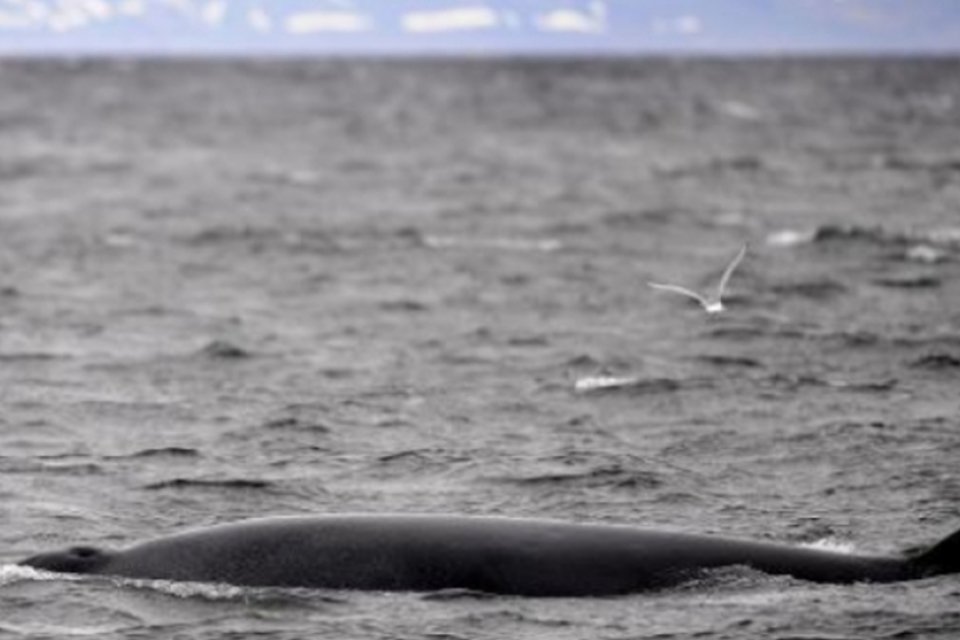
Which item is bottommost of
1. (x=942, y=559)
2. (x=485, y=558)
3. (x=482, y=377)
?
(x=942, y=559)

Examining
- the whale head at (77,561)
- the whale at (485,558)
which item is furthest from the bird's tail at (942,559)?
the whale head at (77,561)

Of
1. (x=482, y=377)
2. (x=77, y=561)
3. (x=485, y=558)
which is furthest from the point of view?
(x=482, y=377)

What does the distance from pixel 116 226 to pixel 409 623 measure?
97.0 ft

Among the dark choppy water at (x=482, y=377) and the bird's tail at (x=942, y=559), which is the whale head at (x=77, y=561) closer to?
the dark choppy water at (x=482, y=377)

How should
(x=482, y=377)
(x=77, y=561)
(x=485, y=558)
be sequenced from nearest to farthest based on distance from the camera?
(x=485, y=558) < (x=77, y=561) < (x=482, y=377)

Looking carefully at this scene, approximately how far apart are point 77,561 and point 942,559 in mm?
5273

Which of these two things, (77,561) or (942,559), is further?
(77,561)

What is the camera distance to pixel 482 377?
73.4ft

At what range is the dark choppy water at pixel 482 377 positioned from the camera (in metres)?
12.7

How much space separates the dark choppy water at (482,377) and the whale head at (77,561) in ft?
0.84

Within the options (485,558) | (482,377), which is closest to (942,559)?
(485,558)

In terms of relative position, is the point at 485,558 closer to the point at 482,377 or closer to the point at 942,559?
the point at 942,559

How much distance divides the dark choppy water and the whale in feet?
0.48

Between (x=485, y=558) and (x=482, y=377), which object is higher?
(x=482, y=377)
